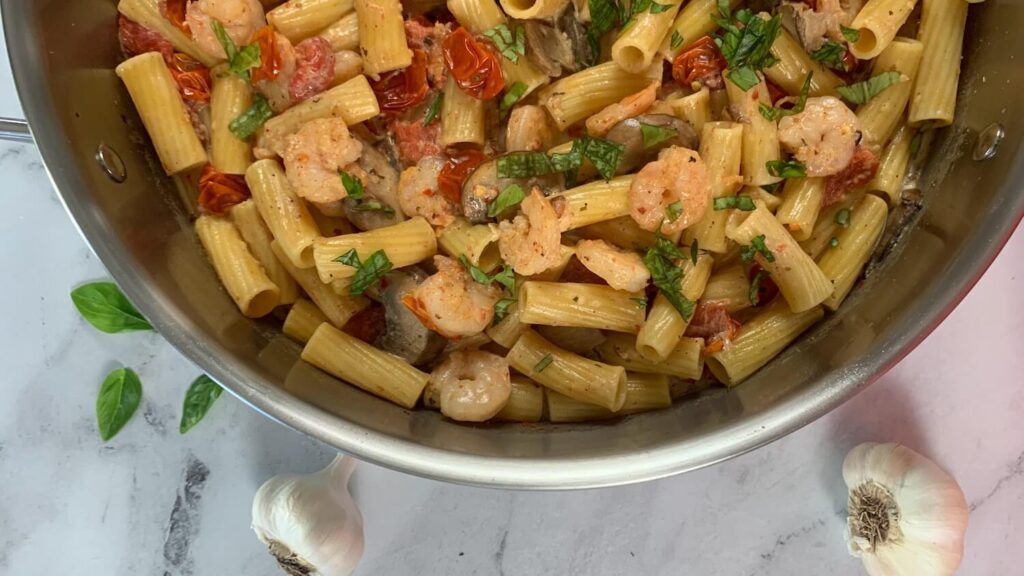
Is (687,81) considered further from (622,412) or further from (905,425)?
(905,425)

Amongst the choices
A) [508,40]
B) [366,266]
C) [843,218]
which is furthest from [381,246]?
[843,218]

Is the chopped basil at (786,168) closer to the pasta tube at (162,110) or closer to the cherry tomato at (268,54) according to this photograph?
the cherry tomato at (268,54)

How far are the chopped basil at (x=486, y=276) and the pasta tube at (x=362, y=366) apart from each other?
0.90 feet

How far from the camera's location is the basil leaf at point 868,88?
1.91m

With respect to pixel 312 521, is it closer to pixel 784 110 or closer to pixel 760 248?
pixel 760 248

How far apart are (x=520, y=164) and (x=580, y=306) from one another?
14.8 inches

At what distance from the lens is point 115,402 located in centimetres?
242

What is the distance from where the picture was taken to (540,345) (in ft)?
6.48

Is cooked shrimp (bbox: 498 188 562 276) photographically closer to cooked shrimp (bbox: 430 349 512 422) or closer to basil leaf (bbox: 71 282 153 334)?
cooked shrimp (bbox: 430 349 512 422)

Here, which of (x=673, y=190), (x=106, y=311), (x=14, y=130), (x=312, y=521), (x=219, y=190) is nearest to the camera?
(x=673, y=190)

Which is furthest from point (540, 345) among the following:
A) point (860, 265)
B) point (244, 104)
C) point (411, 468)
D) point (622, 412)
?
point (244, 104)

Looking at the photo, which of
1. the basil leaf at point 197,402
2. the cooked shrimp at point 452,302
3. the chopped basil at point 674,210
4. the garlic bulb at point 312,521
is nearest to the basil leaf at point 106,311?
the basil leaf at point 197,402

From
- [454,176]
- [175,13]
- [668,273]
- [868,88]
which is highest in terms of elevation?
[175,13]

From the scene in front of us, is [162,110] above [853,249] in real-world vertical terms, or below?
above
